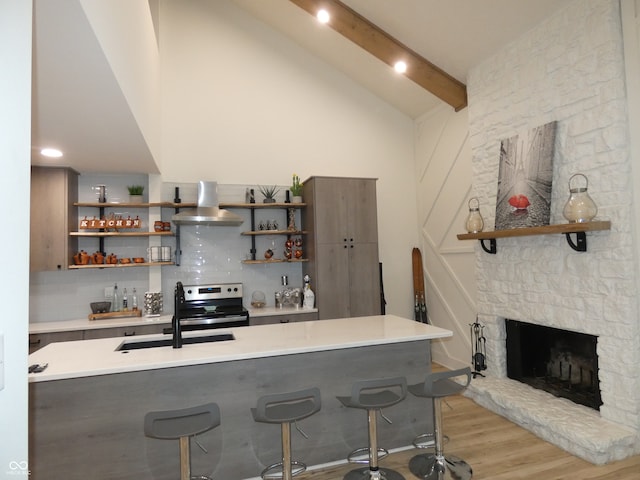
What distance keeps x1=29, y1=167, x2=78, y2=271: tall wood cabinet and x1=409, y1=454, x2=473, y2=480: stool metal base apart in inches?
152

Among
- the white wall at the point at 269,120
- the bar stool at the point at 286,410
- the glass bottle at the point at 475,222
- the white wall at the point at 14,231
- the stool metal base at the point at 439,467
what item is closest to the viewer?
the white wall at the point at 14,231

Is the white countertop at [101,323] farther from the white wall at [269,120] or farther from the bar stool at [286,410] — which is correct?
the bar stool at [286,410]

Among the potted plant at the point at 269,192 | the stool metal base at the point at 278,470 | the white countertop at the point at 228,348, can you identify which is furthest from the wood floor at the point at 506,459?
the potted plant at the point at 269,192

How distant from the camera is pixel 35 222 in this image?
3979 millimetres

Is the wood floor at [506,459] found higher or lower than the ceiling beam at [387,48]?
lower

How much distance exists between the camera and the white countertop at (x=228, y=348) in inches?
87.2

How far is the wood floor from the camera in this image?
2.56 metres

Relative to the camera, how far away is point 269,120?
17.1ft

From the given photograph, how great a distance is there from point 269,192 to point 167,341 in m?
2.60

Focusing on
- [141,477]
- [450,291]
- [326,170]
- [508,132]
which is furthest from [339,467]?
[326,170]

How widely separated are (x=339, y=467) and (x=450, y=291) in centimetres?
295

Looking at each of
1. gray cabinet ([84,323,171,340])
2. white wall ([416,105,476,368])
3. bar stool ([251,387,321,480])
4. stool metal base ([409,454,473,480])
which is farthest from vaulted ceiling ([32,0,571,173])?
stool metal base ([409,454,473,480])

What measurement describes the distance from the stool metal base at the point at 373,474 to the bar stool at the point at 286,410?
0.55 m

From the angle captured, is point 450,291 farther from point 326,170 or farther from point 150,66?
point 150,66
